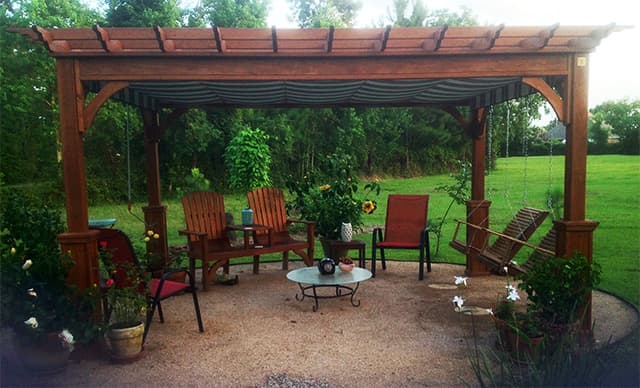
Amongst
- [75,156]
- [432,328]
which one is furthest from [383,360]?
[75,156]

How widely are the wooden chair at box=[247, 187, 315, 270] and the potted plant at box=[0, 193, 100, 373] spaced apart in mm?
2804

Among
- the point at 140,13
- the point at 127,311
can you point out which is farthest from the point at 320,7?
the point at 127,311

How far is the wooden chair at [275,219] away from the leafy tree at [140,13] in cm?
925

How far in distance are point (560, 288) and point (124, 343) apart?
9.69 ft

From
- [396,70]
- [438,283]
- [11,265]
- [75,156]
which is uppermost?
[396,70]

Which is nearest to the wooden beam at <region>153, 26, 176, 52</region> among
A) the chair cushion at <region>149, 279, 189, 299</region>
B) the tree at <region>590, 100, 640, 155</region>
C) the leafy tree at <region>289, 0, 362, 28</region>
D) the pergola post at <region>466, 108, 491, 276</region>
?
the chair cushion at <region>149, 279, 189, 299</region>

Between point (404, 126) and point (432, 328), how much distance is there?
1505 cm

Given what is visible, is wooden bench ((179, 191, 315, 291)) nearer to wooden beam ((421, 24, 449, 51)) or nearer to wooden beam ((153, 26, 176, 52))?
wooden beam ((153, 26, 176, 52))

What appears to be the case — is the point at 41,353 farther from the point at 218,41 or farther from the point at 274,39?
the point at 274,39

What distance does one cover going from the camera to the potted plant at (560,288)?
132 inches

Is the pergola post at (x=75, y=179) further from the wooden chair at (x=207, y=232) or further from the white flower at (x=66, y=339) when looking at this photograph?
the wooden chair at (x=207, y=232)

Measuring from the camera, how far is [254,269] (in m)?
6.18

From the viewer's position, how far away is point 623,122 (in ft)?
68.8

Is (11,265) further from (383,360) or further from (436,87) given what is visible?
(436,87)
